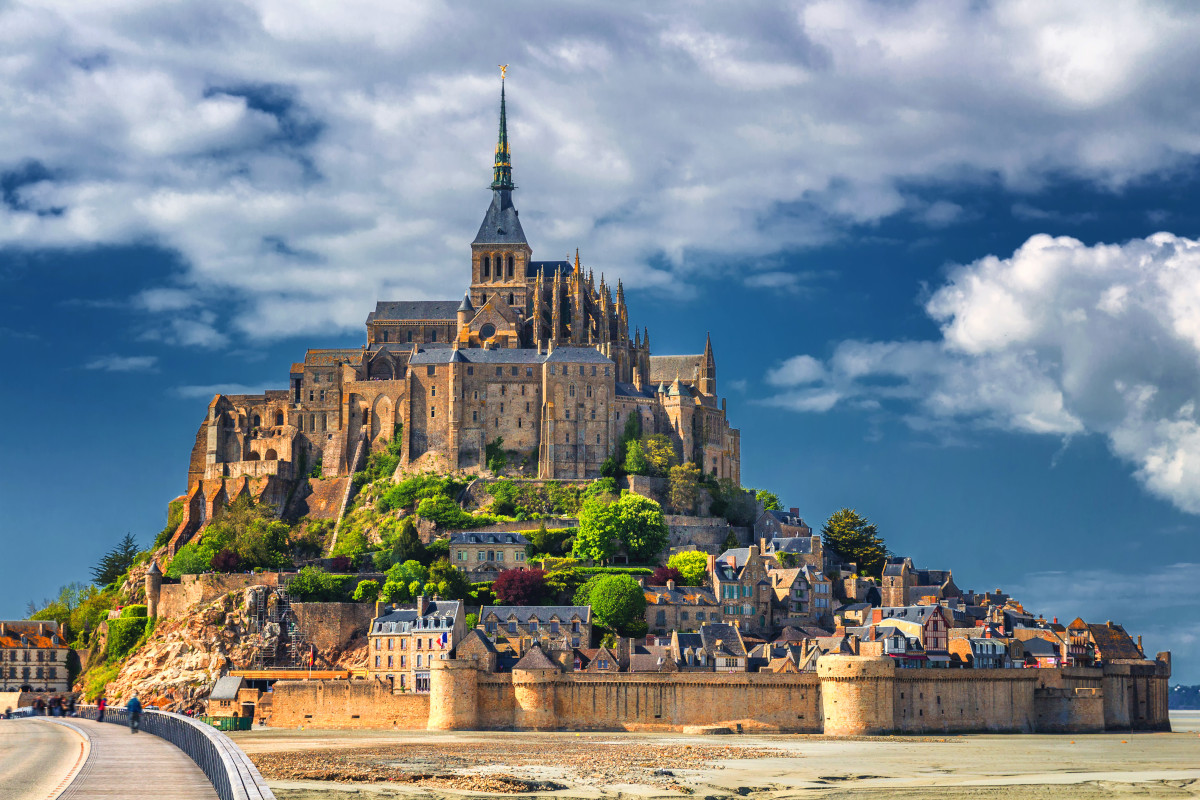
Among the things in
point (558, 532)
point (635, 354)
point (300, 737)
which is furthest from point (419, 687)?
point (635, 354)

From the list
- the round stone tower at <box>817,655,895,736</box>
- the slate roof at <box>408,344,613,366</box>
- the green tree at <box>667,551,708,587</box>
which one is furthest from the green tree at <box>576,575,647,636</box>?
the slate roof at <box>408,344,613,366</box>

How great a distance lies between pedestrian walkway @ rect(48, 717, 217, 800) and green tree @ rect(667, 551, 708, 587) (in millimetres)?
49540

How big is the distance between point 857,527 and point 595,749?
45.6 meters

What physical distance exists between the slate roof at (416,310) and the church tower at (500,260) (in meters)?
2.05

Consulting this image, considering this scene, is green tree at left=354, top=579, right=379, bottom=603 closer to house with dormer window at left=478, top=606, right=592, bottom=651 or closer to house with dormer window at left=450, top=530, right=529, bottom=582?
house with dormer window at left=450, top=530, right=529, bottom=582

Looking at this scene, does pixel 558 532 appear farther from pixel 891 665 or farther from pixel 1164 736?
pixel 1164 736

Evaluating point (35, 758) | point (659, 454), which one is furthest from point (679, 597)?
point (35, 758)

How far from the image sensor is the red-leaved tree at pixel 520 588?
91.8 m

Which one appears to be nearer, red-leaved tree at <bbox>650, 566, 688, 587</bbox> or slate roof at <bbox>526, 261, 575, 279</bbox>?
red-leaved tree at <bbox>650, 566, 688, 587</bbox>

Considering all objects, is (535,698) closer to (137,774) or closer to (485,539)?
(485,539)

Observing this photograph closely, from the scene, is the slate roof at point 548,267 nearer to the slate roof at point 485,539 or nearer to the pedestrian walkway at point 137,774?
the slate roof at point 485,539

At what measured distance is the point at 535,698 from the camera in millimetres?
79750

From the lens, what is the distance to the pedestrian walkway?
33.2 m

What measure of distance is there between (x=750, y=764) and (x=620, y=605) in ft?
96.0
